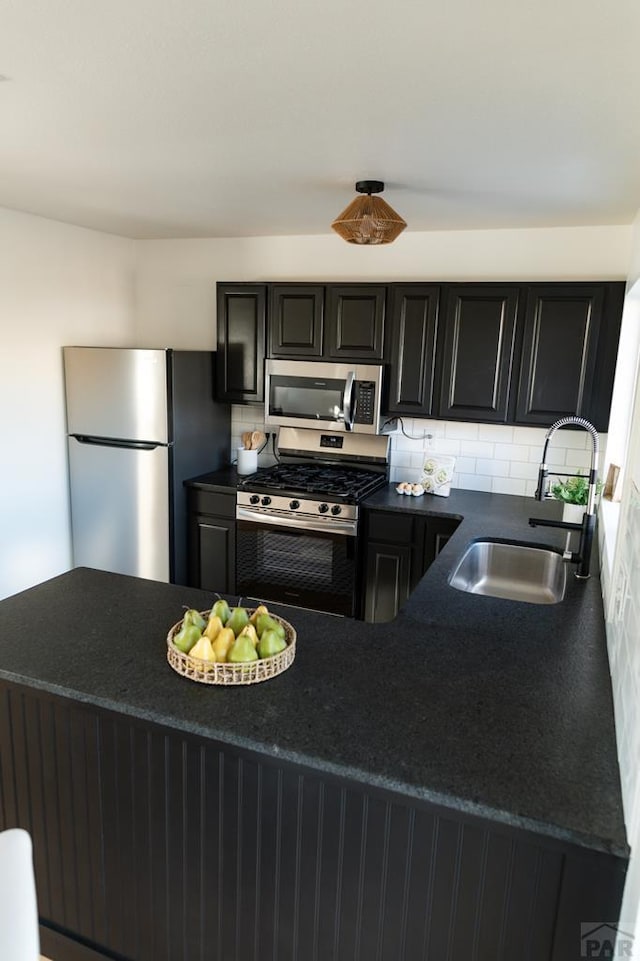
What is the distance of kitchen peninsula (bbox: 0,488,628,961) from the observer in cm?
130

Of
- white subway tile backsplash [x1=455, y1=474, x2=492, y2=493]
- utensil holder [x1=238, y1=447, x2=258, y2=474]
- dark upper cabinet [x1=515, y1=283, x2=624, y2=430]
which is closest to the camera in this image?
dark upper cabinet [x1=515, y1=283, x2=624, y2=430]

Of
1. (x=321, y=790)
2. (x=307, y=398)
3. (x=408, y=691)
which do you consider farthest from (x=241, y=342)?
(x=321, y=790)

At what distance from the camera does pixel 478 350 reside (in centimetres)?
355

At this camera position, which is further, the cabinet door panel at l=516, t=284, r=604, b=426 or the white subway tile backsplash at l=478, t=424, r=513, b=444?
the white subway tile backsplash at l=478, t=424, r=513, b=444

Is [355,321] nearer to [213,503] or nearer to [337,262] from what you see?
[337,262]

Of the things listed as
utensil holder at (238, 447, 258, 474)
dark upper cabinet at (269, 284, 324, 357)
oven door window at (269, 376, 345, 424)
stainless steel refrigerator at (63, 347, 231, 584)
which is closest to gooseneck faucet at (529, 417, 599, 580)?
oven door window at (269, 376, 345, 424)

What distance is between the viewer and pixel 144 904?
1.69 metres

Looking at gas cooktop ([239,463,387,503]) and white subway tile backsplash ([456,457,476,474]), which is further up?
white subway tile backsplash ([456,457,476,474])

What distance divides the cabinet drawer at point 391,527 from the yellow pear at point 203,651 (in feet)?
6.72

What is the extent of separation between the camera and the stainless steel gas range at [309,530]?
3646 mm

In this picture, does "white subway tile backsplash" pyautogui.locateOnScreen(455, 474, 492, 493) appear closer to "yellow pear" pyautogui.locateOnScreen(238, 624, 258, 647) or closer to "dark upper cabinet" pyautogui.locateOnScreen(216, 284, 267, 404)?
"dark upper cabinet" pyautogui.locateOnScreen(216, 284, 267, 404)

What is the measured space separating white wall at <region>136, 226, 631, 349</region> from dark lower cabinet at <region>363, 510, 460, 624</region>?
4.85 ft

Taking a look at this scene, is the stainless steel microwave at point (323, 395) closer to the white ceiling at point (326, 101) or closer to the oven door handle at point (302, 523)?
the oven door handle at point (302, 523)

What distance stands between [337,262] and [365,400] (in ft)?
3.10
